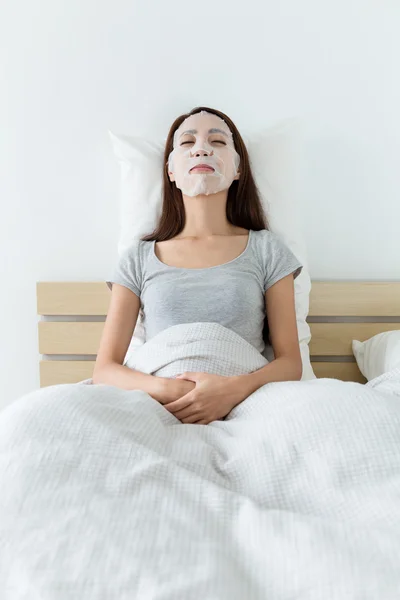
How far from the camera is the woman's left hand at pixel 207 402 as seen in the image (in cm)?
109

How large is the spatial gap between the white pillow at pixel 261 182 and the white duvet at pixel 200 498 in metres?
0.66

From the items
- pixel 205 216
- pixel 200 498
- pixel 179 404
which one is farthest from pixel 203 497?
pixel 205 216

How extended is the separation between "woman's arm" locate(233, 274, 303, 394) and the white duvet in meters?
0.23

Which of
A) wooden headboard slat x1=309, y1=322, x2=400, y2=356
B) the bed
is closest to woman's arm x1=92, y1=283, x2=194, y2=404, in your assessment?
the bed

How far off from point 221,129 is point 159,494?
3.43ft

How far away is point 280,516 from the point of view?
67 cm

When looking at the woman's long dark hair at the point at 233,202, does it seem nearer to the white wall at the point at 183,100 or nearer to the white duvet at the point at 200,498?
the white wall at the point at 183,100

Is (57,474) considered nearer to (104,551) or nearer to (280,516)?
(104,551)

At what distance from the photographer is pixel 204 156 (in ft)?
4.81

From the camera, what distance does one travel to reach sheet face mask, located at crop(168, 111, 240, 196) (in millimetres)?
1465

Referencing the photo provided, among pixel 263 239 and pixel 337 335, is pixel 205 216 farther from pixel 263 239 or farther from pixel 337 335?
pixel 337 335

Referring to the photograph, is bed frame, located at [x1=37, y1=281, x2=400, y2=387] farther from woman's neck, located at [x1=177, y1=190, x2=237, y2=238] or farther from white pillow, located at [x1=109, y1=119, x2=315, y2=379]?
woman's neck, located at [x1=177, y1=190, x2=237, y2=238]

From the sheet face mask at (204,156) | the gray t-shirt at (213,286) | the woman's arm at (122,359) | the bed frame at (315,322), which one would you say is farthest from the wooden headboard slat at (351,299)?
the woman's arm at (122,359)

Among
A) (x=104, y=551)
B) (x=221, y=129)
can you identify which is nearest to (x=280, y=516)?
(x=104, y=551)
